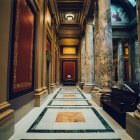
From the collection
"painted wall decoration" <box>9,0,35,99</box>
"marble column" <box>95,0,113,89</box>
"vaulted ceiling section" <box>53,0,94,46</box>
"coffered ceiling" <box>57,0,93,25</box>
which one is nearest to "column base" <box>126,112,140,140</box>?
"painted wall decoration" <box>9,0,35,99</box>

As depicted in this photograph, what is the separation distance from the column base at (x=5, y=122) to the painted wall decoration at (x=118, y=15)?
63.8 ft

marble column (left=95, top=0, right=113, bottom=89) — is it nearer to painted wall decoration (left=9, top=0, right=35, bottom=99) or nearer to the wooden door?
painted wall decoration (left=9, top=0, right=35, bottom=99)

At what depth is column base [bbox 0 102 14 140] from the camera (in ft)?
8.96

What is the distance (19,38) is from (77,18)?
560 inches

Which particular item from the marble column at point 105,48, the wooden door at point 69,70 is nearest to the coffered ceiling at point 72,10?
the marble column at point 105,48

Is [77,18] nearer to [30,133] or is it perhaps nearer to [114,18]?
[114,18]

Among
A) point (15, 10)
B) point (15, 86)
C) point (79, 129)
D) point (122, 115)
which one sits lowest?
point (79, 129)

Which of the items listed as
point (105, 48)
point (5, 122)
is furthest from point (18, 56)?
point (105, 48)

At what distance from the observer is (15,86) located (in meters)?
4.05

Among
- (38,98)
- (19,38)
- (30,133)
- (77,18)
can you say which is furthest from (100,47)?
(77,18)

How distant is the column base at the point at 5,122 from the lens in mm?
2730

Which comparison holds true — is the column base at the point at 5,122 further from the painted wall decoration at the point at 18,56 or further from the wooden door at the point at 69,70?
the wooden door at the point at 69,70

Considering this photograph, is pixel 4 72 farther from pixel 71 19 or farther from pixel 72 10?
pixel 71 19

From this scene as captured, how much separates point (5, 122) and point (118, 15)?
20083 millimetres
